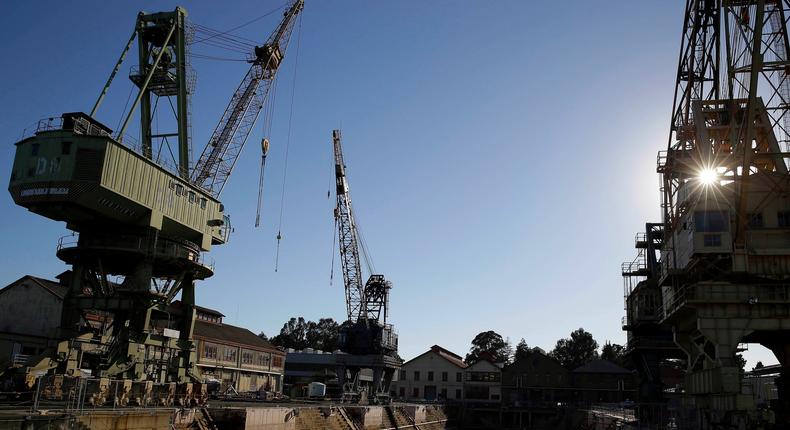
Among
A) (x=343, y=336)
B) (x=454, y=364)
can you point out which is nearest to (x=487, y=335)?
(x=454, y=364)

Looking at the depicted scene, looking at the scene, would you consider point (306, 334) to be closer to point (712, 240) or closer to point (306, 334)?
point (306, 334)

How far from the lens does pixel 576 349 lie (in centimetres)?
16662

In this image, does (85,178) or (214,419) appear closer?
(214,419)

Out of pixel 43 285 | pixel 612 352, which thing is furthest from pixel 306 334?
pixel 43 285

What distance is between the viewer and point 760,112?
41625 millimetres

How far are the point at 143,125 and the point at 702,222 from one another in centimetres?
4132

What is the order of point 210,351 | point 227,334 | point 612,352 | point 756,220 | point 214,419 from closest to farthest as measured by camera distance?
1. point 214,419
2. point 756,220
3. point 210,351
4. point 227,334
5. point 612,352

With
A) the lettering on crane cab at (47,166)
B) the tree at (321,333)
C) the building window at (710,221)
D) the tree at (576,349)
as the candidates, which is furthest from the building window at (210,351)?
the tree at (576,349)

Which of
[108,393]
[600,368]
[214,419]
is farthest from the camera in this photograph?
[600,368]

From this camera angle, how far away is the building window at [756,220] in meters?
37.2

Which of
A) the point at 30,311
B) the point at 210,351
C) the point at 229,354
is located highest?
the point at 30,311

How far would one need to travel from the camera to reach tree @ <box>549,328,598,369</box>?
6467 inches

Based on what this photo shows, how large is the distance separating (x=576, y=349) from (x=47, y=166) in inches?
5900

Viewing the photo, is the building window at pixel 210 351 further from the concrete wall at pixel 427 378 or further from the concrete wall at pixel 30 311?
the concrete wall at pixel 427 378
